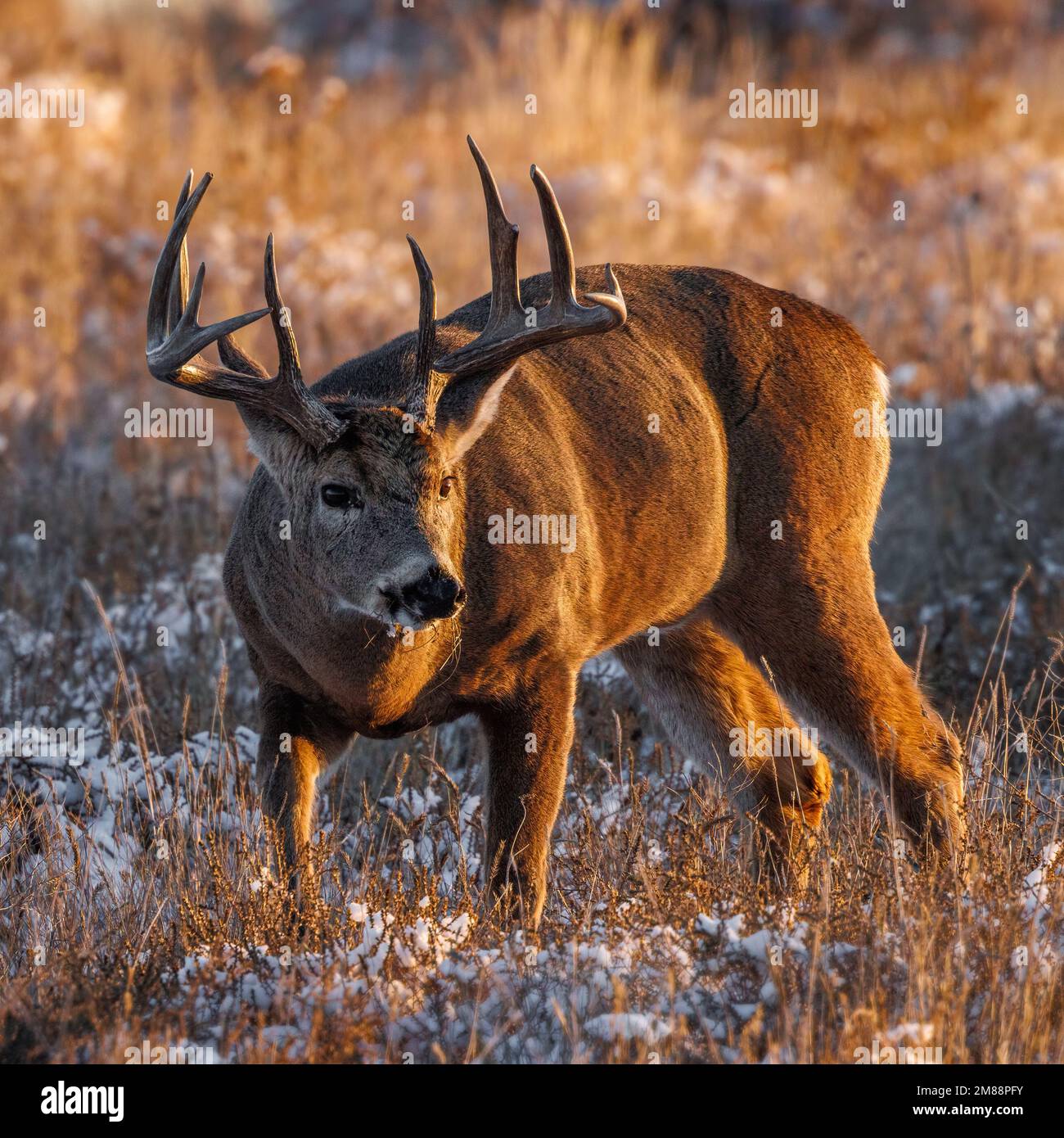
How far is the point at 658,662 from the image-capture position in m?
6.58

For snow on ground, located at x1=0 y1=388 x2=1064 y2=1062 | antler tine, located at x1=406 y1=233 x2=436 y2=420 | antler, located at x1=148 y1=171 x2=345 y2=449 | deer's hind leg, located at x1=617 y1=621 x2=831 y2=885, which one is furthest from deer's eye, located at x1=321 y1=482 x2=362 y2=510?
deer's hind leg, located at x1=617 y1=621 x2=831 y2=885

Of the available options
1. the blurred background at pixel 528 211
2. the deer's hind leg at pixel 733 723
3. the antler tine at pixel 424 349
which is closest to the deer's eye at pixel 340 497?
the antler tine at pixel 424 349

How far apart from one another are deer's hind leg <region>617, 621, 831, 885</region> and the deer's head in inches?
58.8

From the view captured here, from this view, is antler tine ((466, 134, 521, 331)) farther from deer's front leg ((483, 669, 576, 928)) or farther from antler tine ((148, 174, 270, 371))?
deer's front leg ((483, 669, 576, 928))

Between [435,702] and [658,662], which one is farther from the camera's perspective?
[658,662]

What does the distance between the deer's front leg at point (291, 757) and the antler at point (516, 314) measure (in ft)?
3.58

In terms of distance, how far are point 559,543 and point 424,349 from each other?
0.73m

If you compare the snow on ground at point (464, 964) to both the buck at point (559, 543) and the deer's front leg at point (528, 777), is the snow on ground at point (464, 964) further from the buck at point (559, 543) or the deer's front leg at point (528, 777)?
the buck at point (559, 543)

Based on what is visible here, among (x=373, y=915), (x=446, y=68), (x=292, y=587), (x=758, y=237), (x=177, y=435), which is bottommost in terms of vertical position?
(x=373, y=915)

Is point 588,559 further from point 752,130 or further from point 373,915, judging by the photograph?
point 752,130

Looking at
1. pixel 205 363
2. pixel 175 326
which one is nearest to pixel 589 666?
pixel 205 363

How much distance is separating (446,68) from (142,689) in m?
16.0

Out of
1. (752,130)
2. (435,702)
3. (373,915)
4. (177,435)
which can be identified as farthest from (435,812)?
(752,130)

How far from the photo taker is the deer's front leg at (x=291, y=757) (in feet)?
17.2
